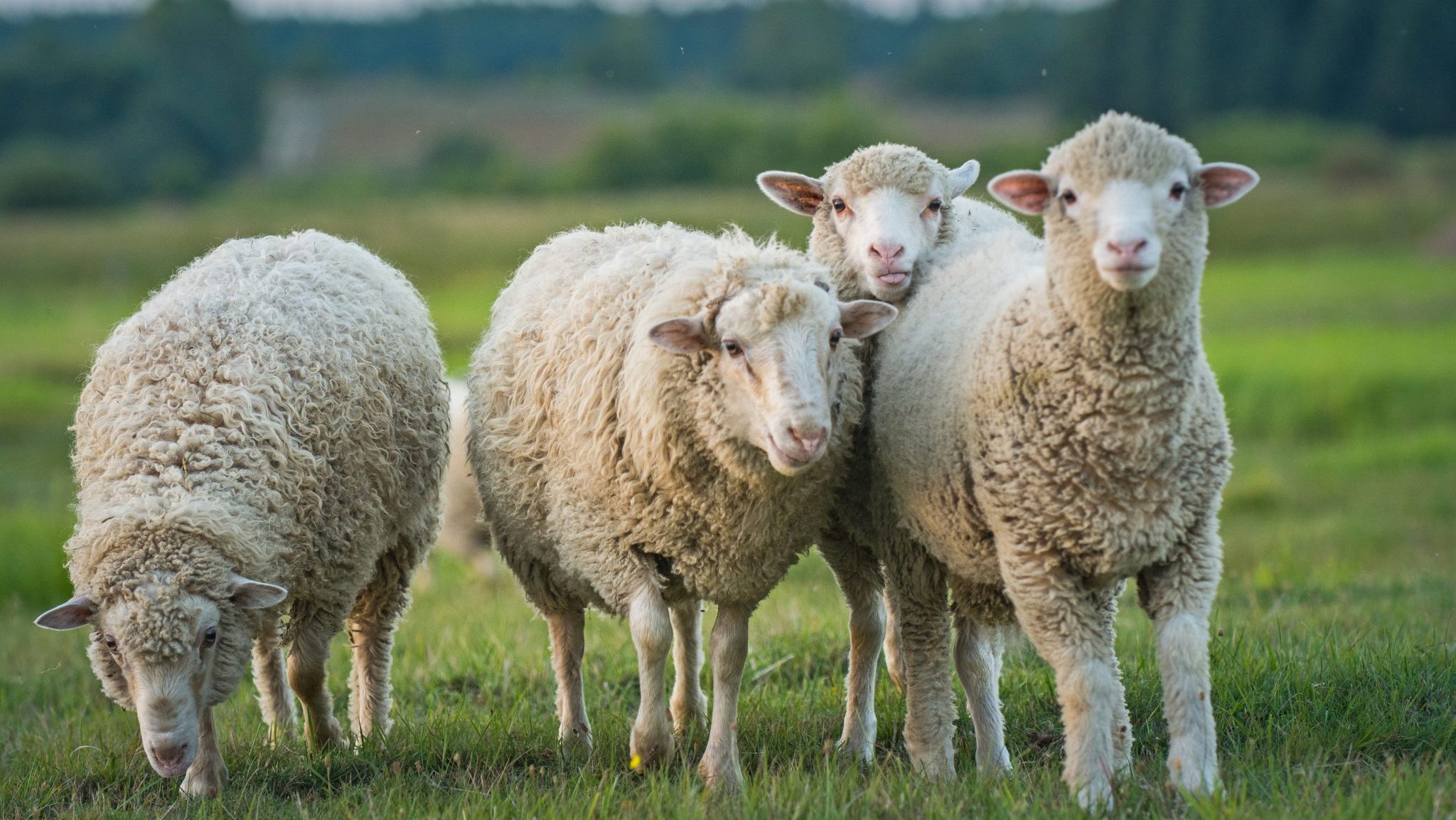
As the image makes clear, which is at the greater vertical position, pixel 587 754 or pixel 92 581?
pixel 92 581

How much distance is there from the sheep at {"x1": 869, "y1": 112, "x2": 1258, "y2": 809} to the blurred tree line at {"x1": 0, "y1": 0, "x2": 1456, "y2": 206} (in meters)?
43.4

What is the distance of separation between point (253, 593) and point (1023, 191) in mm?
2837

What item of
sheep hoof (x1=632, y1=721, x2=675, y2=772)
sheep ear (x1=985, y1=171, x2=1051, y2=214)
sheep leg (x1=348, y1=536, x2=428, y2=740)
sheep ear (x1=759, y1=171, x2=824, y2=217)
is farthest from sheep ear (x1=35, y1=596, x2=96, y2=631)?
sheep ear (x1=985, y1=171, x2=1051, y2=214)

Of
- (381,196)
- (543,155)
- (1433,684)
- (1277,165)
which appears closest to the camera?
(1433,684)

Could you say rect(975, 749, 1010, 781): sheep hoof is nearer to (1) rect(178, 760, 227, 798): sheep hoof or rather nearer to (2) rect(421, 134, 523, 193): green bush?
(1) rect(178, 760, 227, 798): sheep hoof

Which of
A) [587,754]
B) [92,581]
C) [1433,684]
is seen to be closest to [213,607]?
[92,581]

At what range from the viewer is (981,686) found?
17.1ft

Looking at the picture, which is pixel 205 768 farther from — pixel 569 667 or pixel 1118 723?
pixel 1118 723

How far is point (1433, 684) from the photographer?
5086 mm

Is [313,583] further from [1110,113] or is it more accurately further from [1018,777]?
[1110,113]

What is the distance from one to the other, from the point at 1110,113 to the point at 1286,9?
66.0 m

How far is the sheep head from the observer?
185 inches

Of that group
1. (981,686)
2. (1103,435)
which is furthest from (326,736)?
(1103,435)

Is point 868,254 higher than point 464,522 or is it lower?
higher
